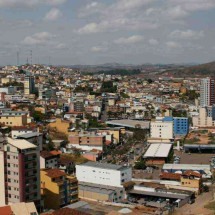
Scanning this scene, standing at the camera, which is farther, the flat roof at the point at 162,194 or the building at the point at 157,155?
the building at the point at 157,155

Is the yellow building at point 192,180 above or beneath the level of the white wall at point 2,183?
beneath

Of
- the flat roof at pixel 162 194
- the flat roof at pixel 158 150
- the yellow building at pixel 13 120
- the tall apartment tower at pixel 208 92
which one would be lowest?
the flat roof at pixel 162 194

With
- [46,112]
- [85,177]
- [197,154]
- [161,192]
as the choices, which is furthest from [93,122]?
[161,192]

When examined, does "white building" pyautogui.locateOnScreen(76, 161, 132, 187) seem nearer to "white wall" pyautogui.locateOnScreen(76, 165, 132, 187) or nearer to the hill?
"white wall" pyautogui.locateOnScreen(76, 165, 132, 187)

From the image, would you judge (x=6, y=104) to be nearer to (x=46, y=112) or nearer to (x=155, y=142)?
(x=46, y=112)

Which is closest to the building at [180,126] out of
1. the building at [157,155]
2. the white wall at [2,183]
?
the building at [157,155]

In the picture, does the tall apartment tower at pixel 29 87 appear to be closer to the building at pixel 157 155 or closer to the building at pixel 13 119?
the building at pixel 13 119

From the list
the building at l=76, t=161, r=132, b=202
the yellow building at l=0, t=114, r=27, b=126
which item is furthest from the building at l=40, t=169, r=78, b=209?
the yellow building at l=0, t=114, r=27, b=126
